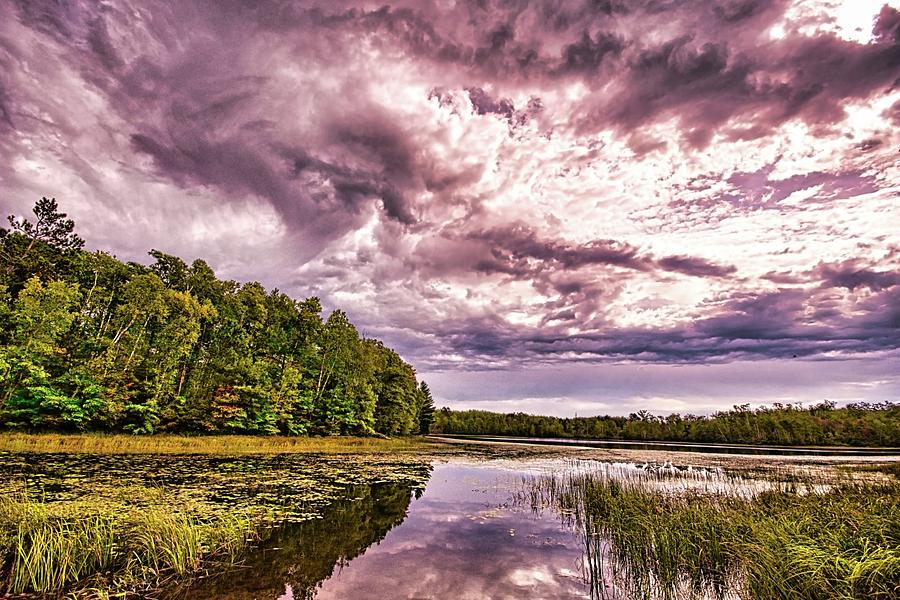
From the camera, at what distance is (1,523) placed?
831 cm

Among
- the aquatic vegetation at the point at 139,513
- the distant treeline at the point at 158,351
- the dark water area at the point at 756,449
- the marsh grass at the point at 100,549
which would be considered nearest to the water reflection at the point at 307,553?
the aquatic vegetation at the point at 139,513

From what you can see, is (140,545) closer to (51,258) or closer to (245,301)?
(245,301)

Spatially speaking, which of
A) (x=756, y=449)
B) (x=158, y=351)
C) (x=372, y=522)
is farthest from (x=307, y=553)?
(x=756, y=449)

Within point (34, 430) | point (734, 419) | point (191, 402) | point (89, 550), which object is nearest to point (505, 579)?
point (89, 550)

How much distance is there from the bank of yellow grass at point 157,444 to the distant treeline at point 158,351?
110 inches

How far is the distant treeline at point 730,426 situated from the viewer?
91438 millimetres

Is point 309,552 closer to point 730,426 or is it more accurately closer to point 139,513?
point 139,513

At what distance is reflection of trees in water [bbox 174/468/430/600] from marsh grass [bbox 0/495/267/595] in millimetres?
752

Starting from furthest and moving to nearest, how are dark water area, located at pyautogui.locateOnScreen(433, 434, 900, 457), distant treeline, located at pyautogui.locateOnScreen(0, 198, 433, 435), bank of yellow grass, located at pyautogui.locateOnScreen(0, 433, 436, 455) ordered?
dark water area, located at pyautogui.locateOnScreen(433, 434, 900, 457) → distant treeline, located at pyautogui.locateOnScreen(0, 198, 433, 435) → bank of yellow grass, located at pyautogui.locateOnScreen(0, 433, 436, 455)

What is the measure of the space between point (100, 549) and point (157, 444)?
28.8 metres

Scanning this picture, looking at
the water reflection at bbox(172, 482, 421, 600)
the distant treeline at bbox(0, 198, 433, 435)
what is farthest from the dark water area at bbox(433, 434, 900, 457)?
the water reflection at bbox(172, 482, 421, 600)

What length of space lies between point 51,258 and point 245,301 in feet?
56.5

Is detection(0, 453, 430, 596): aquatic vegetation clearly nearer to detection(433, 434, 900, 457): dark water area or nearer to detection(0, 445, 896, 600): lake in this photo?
detection(0, 445, 896, 600): lake

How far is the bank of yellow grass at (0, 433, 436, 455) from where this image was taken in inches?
1090
